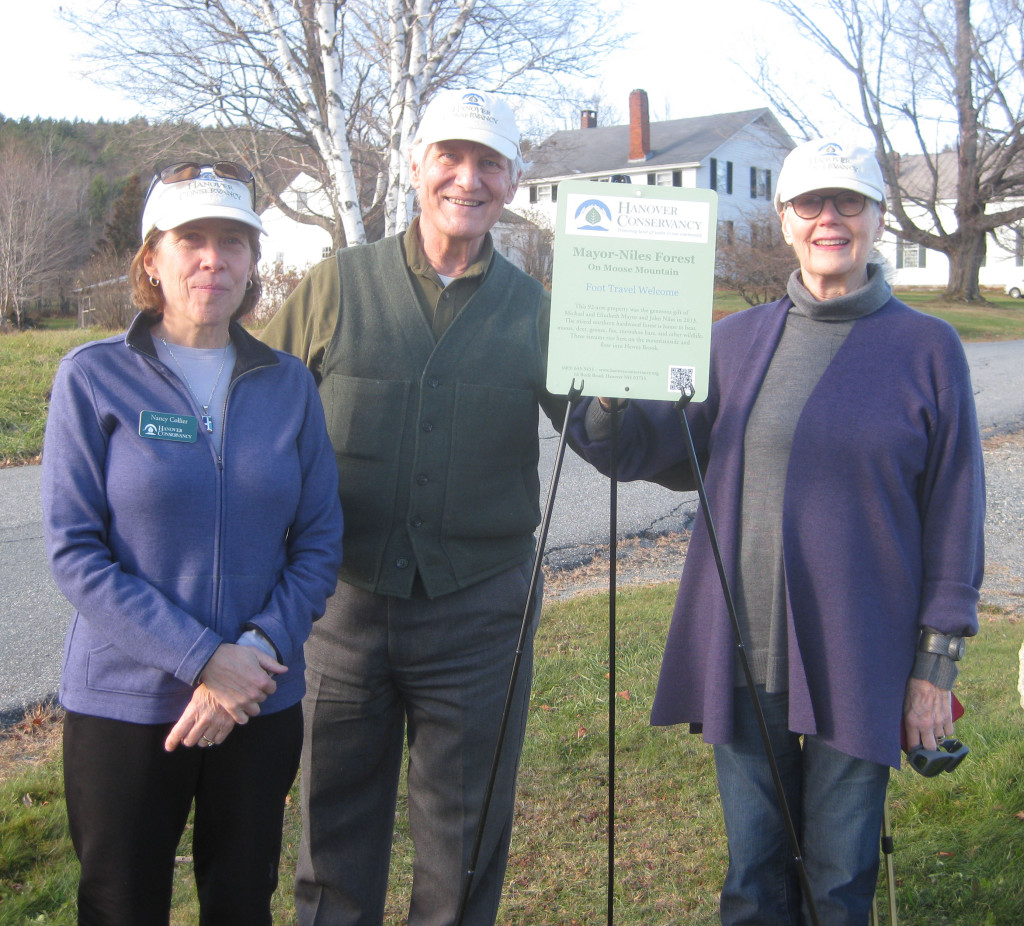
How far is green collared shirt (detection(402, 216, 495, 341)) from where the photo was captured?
2727mm

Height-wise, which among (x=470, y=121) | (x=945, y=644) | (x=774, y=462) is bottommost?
(x=945, y=644)

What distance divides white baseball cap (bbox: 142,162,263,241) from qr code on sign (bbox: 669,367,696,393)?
1118 millimetres

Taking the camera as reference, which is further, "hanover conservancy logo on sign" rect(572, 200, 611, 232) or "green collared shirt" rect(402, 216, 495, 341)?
"green collared shirt" rect(402, 216, 495, 341)

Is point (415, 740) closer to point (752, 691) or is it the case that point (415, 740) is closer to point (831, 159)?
point (752, 691)

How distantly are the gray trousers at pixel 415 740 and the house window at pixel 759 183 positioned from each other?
47.2 metres

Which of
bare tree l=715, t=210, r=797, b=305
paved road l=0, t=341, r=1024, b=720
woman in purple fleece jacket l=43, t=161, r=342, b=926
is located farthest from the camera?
bare tree l=715, t=210, r=797, b=305

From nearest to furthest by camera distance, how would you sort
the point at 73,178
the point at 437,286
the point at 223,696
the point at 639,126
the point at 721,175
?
the point at 223,696, the point at 437,286, the point at 73,178, the point at 639,126, the point at 721,175

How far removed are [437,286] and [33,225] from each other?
3185cm

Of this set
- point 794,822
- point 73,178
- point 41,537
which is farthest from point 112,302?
point 73,178

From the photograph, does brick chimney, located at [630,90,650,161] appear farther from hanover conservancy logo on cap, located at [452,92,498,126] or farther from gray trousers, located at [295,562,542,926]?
gray trousers, located at [295,562,542,926]

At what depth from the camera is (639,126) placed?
44.0 m

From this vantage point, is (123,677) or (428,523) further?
(428,523)

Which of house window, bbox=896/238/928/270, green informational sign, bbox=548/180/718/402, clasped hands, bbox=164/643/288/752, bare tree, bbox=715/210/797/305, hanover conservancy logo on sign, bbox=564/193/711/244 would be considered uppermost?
house window, bbox=896/238/928/270

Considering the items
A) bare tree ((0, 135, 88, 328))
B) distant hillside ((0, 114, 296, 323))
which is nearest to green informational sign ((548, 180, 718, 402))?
distant hillside ((0, 114, 296, 323))
